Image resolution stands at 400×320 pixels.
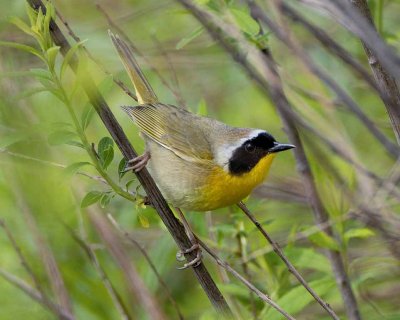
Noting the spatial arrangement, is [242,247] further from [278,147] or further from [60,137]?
[60,137]

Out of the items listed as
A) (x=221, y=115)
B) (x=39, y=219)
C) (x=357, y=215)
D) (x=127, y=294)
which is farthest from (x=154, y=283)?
(x=221, y=115)

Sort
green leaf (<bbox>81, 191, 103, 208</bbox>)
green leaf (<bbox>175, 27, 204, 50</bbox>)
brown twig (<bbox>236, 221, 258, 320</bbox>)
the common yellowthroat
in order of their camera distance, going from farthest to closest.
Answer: the common yellowthroat < brown twig (<bbox>236, 221, 258, 320</bbox>) < green leaf (<bbox>175, 27, 204, 50</bbox>) < green leaf (<bbox>81, 191, 103, 208</bbox>)

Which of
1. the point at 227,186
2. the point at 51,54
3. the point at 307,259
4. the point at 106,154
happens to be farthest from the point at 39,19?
the point at 307,259

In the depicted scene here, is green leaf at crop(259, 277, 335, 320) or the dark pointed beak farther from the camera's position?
the dark pointed beak

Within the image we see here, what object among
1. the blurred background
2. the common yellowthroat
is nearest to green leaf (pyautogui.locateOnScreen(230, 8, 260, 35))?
the blurred background

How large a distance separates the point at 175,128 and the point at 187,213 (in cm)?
36

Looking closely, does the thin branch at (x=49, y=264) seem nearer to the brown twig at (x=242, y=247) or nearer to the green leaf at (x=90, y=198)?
the green leaf at (x=90, y=198)

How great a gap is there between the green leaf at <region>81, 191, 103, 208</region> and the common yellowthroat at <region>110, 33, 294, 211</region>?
2.36 ft

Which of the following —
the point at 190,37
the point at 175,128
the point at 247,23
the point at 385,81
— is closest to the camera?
the point at 385,81

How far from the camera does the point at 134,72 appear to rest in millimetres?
3277

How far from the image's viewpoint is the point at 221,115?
4785 mm

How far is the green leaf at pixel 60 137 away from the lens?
2.01 m

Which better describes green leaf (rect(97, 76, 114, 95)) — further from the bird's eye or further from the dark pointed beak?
the bird's eye

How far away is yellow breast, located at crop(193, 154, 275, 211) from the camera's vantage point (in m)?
2.89
